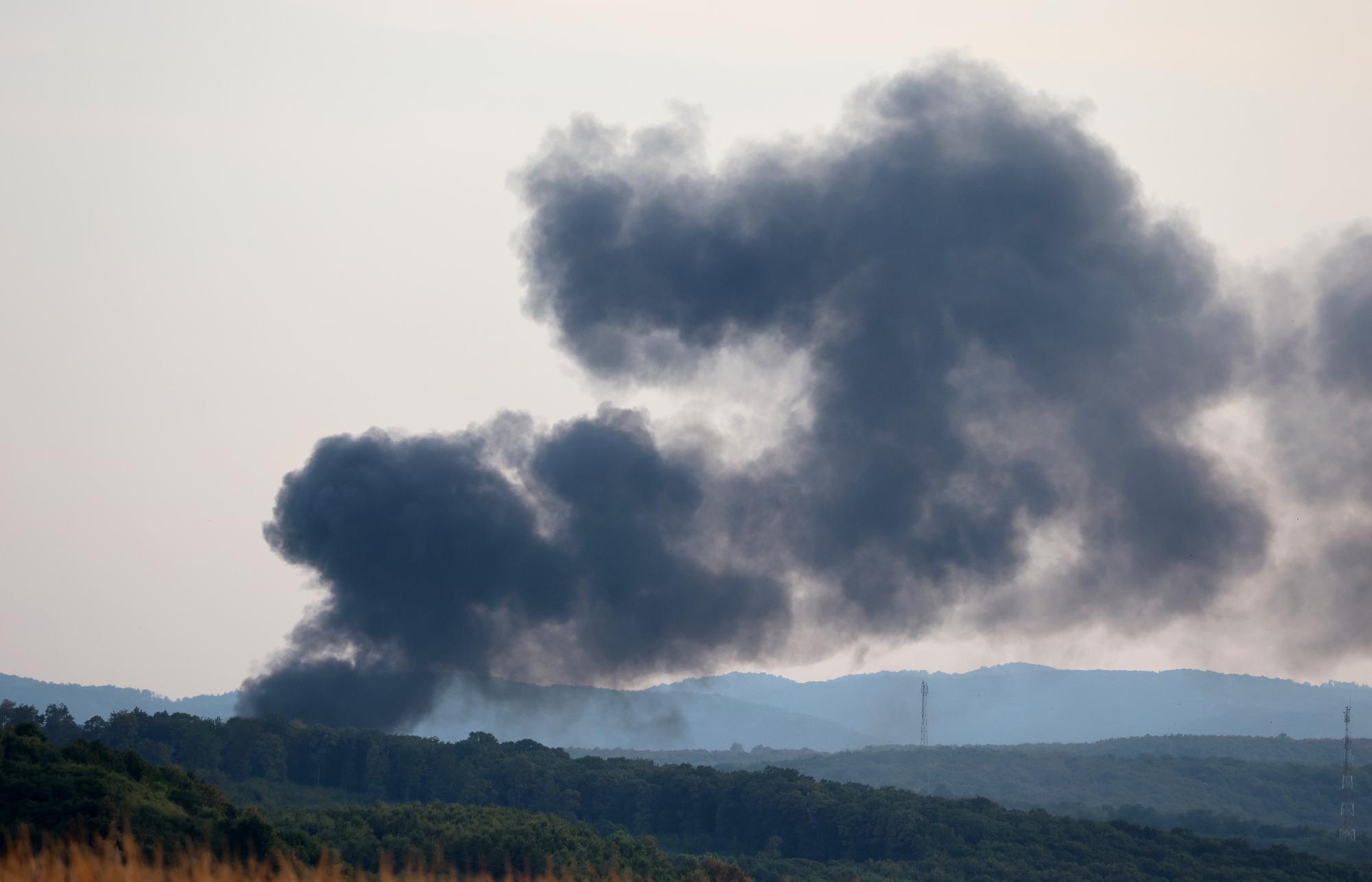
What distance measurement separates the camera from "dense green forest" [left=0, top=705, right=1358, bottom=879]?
294ft

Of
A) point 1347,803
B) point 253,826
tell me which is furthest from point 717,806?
point 1347,803

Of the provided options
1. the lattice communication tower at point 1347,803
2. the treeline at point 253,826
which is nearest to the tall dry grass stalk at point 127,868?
the treeline at point 253,826

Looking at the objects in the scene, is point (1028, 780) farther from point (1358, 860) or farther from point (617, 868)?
point (617, 868)

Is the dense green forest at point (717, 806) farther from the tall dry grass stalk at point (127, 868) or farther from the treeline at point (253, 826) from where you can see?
the tall dry grass stalk at point (127, 868)

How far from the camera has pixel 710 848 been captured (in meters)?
102

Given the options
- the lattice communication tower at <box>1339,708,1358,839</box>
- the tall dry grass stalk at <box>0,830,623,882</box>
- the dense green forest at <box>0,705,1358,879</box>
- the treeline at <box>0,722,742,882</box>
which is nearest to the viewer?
the tall dry grass stalk at <box>0,830,623,882</box>

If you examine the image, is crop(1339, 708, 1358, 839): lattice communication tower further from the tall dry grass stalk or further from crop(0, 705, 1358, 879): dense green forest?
the tall dry grass stalk

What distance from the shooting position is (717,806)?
10944 centimetres

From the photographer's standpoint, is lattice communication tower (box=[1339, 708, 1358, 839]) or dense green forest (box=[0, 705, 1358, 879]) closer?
dense green forest (box=[0, 705, 1358, 879])

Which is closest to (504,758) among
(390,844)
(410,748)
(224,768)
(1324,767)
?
(410,748)

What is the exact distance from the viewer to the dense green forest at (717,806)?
89688 mm

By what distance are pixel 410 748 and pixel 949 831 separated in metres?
44.7

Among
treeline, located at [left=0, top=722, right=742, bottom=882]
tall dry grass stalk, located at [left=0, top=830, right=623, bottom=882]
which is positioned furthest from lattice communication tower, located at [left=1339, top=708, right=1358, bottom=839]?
tall dry grass stalk, located at [left=0, top=830, right=623, bottom=882]

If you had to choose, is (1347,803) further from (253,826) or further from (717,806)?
(253,826)
